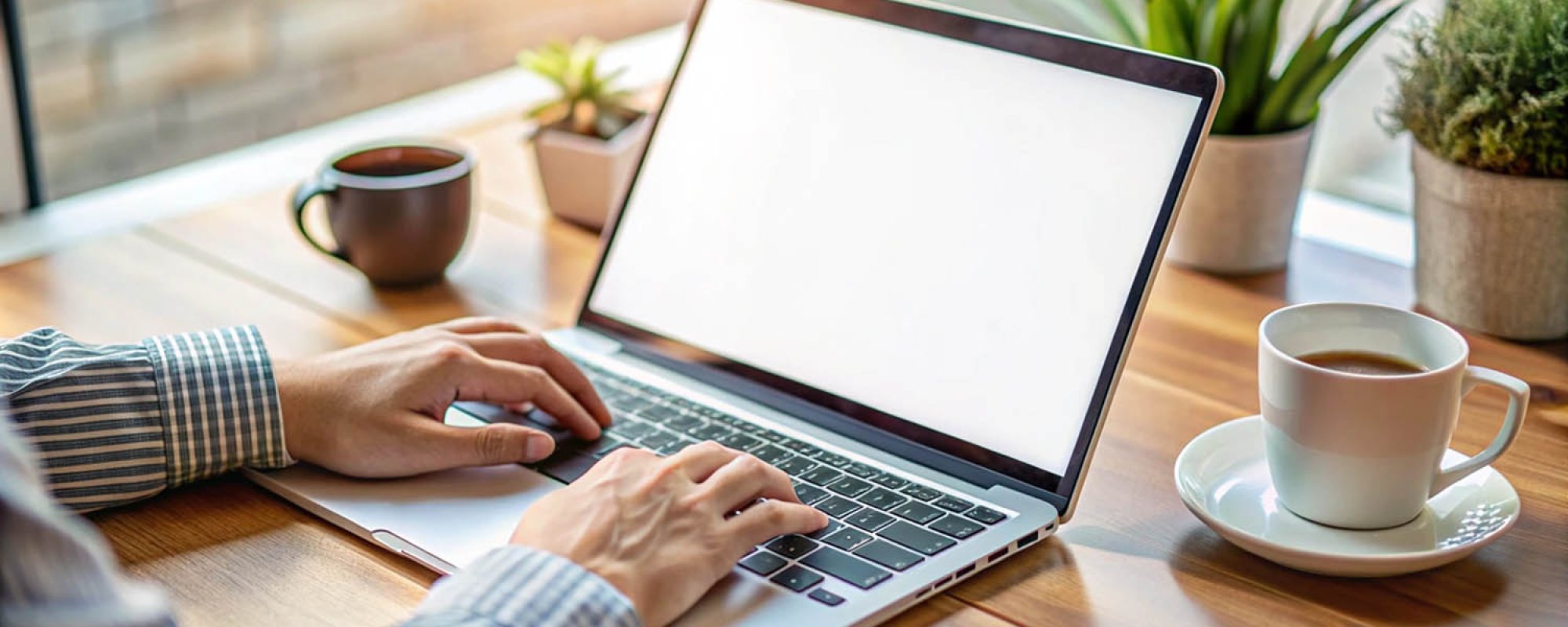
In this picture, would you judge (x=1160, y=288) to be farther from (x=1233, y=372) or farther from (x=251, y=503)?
(x=251, y=503)

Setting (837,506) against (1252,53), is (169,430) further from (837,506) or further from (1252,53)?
(1252,53)

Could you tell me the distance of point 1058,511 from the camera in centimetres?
78

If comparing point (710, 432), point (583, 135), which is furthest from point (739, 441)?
point (583, 135)

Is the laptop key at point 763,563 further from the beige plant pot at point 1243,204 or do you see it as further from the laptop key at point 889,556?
the beige plant pot at point 1243,204

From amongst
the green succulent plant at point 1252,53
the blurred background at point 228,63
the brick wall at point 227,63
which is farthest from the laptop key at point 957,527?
the brick wall at point 227,63

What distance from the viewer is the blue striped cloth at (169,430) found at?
0.66m

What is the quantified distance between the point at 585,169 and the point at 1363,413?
0.68m

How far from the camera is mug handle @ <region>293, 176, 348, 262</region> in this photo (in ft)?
3.57

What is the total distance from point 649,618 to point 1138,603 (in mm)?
236

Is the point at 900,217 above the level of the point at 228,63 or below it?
above

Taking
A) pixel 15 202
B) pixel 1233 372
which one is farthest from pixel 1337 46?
pixel 15 202

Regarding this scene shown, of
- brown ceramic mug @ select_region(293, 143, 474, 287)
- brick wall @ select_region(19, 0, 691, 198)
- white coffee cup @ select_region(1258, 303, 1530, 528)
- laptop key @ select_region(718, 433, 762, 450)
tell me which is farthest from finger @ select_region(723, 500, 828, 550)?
brick wall @ select_region(19, 0, 691, 198)

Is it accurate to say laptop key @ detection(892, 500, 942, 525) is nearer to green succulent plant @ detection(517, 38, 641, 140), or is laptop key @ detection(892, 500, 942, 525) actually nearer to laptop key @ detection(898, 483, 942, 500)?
laptop key @ detection(898, 483, 942, 500)

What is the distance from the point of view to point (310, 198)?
109 cm
